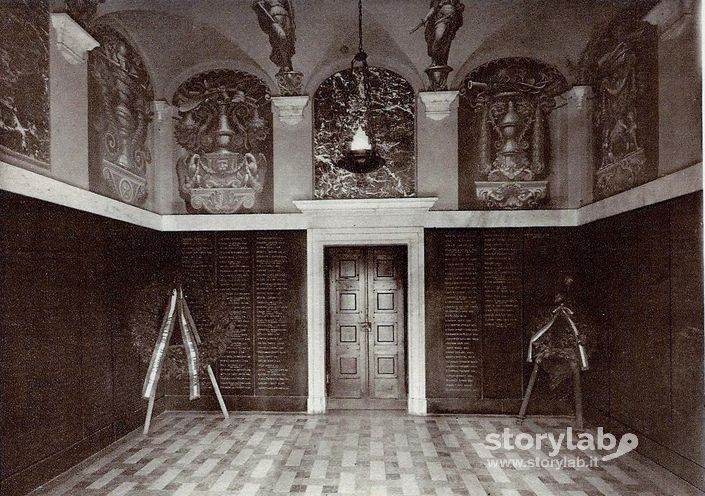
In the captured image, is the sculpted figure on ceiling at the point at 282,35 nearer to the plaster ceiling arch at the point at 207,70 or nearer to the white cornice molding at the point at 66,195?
the plaster ceiling arch at the point at 207,70

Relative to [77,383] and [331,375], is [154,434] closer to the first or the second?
[77,383]

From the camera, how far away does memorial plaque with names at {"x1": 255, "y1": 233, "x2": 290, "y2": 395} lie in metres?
6.72

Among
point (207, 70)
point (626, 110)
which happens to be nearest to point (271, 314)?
point (207, 70)

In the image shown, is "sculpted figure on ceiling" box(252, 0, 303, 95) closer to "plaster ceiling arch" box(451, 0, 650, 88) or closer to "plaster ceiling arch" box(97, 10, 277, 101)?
"plaster ceiling arch" box(97, 10, 277, 101)

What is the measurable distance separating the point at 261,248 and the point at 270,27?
2.71 m

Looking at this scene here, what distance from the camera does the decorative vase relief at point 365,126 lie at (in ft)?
22.2

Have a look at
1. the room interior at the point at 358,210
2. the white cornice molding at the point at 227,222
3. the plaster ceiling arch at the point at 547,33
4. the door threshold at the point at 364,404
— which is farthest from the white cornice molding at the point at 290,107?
the door threshold at the point at 364,404

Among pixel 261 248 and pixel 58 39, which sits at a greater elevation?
pixel 58 39

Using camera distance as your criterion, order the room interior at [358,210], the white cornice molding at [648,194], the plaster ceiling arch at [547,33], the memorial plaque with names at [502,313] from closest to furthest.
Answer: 1. the white cornice molding at [648,194]
2. the room interior at [358,210]
3. the plaster ceiling arch at [547,33]
4. the memorial plaque with names at [502,313]

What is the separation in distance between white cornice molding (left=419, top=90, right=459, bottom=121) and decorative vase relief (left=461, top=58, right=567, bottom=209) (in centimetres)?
29

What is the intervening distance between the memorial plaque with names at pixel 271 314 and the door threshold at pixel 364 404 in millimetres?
718

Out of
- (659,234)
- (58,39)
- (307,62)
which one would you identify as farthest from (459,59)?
(58,39)

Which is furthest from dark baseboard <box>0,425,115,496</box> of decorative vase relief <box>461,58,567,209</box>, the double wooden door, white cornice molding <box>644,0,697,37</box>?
white cornice molding <box>644,0,697,37</box>

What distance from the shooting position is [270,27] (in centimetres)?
566
